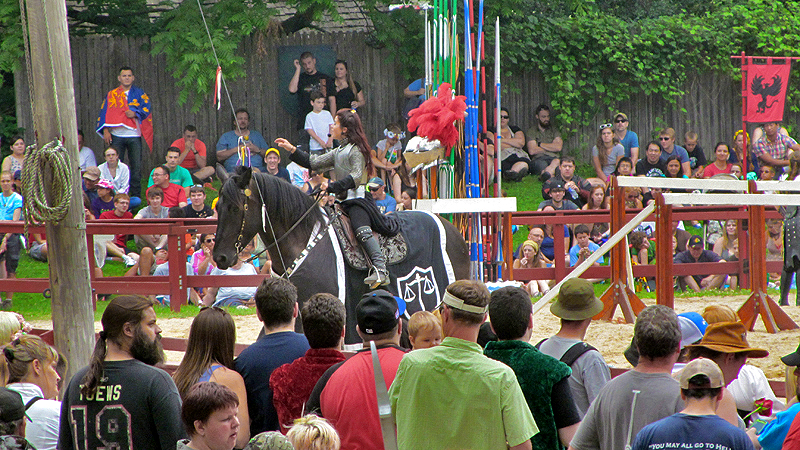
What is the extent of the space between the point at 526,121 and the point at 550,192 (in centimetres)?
471

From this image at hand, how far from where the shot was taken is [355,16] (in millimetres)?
17062

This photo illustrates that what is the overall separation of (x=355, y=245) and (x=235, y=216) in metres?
0.95

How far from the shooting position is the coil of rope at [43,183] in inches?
219

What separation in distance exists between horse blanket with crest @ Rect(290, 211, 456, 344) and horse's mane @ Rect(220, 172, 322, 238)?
0.90 feet

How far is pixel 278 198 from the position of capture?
6.93 m

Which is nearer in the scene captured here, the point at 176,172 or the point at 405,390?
the point at 405,390

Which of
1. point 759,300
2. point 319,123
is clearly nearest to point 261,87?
point 319,123

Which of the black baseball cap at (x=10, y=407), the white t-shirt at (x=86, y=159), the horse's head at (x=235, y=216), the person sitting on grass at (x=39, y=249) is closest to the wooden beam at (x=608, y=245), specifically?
the horse's head at (x=235, y=216)

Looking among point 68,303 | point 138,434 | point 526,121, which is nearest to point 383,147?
point 526,121

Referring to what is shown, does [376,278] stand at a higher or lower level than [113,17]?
lower

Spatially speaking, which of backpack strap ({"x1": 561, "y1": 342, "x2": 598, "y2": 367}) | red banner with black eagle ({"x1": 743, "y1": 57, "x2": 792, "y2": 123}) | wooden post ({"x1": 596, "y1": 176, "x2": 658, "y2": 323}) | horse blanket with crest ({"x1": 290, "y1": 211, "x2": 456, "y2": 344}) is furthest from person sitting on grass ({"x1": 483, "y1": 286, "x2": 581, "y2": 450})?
red banner with black eagle ({"x1": 743, "y1": 57, "x2": 792, "y2": 123})

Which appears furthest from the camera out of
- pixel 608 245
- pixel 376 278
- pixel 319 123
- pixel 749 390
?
pixel 319 123

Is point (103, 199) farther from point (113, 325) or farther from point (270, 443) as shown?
point (270, 443)

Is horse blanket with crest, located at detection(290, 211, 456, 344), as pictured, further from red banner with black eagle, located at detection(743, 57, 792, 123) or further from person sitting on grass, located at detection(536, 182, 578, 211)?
person sitting on grass, located at detection(536, 182, 578, 211)
